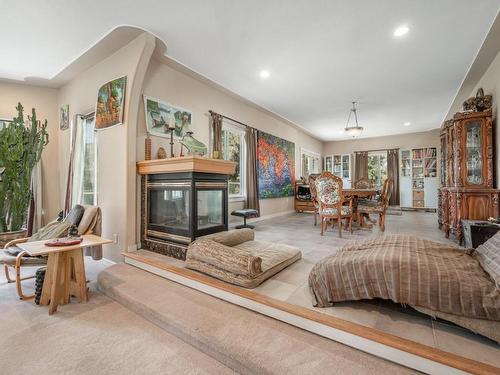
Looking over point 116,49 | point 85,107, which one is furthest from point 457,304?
point 85,107

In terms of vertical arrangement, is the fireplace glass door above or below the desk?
above

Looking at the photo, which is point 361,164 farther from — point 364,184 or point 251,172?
point 251,172

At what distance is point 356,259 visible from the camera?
5.76 feet

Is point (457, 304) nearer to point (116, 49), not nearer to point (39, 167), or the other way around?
point (116, 49)

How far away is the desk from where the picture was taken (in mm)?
2166

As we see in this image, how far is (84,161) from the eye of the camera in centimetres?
412

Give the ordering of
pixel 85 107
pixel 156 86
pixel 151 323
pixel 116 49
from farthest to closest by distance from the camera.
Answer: pixel 85 107
pixel 156 86
pixel 116 49
pixel 151 323

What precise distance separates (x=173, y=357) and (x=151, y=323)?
0.51m

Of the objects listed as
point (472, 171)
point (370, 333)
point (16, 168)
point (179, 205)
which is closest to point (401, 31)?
point (472, 171)

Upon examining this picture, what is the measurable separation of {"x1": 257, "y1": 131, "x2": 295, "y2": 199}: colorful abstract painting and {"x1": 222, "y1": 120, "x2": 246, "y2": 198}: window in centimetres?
55

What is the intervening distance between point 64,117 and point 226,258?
170 inches

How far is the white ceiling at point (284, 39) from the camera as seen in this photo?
251 cm

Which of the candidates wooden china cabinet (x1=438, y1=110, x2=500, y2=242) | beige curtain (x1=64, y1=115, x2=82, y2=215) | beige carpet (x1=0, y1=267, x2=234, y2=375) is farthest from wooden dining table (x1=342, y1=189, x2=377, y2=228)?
beige curtain (x1=64, y1=115, x2=82, y2=215)

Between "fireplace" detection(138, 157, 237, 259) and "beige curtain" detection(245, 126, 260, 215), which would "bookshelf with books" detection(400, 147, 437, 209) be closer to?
"beige curtain" detection(245, 126, 260, 215)
